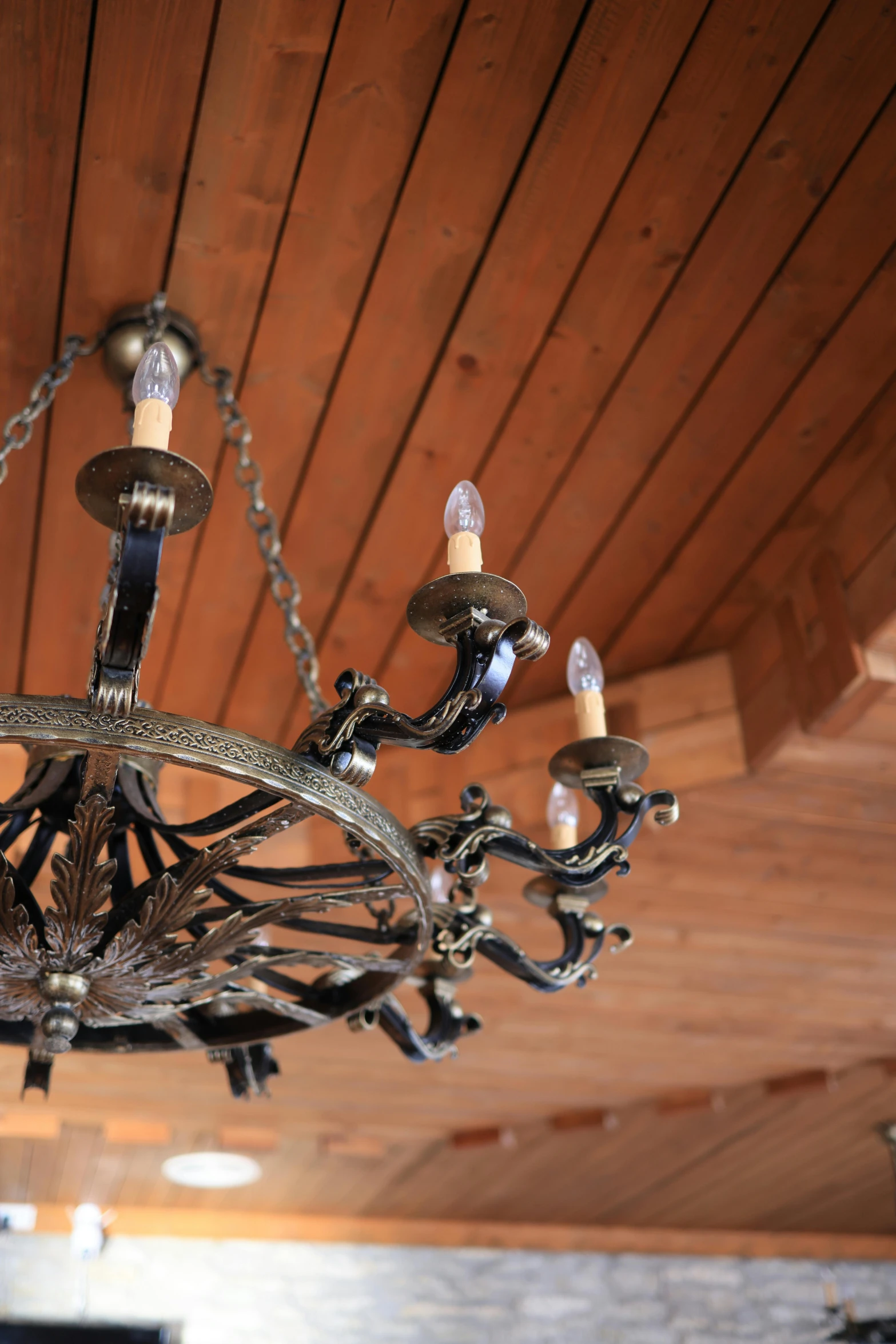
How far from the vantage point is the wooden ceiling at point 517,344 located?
5.47 ft

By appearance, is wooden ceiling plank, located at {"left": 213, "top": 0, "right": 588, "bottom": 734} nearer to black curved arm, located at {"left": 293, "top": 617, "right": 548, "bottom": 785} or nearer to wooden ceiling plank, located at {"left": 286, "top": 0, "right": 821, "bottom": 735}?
wooden ceiling plank, located at {"left": 286, "top": 0, "right": 821, "bottom": 735}

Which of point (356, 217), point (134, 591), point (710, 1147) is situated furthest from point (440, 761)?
point (710, 1147)

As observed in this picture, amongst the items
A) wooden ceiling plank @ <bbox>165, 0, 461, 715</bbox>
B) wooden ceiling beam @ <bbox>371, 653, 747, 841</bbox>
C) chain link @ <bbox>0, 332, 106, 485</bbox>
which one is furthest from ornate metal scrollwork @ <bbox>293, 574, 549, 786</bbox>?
wooden ceiling beam @ <bbox>371, 653, 747, 841</bbox>

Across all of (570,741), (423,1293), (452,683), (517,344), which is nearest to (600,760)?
(452,683)

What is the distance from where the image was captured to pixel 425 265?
1927 mm

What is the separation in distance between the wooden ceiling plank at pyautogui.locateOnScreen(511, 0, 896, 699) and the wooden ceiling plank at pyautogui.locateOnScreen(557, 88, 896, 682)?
3 cm

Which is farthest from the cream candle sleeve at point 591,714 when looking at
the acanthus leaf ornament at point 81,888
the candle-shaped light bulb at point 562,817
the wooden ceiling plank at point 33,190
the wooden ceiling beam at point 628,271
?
the wooden ceiling plank at point 33,190

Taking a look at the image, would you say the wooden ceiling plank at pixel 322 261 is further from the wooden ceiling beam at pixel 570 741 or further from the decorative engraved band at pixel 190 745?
the decorative engraved band at pixel 190 745

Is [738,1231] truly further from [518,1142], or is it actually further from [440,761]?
[440,761]

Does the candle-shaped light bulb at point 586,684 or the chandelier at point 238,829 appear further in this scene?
the candle-shaped light bulb at point 586,684

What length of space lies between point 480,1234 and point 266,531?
178 inches

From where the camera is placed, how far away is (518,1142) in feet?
14.8

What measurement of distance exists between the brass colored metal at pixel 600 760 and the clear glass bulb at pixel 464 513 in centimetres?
35

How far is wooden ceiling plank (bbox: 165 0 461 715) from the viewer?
1649mm
